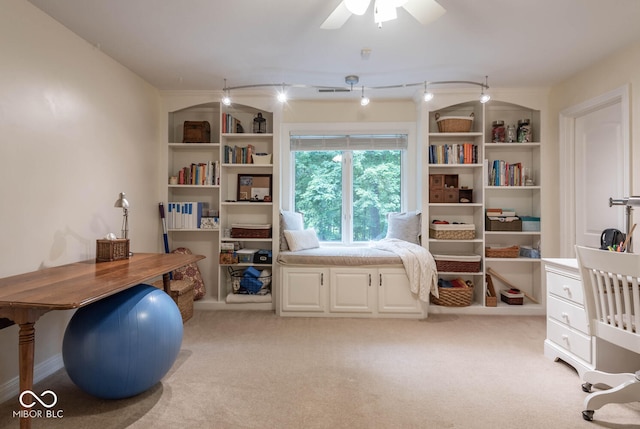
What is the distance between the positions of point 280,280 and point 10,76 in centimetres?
262

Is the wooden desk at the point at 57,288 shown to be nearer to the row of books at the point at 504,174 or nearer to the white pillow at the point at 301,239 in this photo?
the white pillow at the point at 301,239

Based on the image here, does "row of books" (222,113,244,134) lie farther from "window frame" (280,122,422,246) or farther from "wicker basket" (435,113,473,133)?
"wicker basket" (435,113,473,133)

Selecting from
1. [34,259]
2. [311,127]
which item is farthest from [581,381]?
Result: [34,259]

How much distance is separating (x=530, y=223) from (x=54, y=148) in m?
4.48

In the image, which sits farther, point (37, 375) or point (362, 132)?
point (362, 132)

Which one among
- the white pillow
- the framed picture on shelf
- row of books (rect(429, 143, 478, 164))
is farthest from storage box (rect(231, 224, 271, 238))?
row of books (rect(429, 143, 478, 164))

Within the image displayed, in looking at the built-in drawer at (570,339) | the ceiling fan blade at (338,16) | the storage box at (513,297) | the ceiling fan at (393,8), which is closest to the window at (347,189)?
Answer: the storage box at (513,297)

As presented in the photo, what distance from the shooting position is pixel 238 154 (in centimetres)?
395

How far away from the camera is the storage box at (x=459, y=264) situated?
371cm

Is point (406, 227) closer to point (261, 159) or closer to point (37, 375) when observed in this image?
point (261, 159)

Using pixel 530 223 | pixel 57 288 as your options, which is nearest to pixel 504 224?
pixel 530 223

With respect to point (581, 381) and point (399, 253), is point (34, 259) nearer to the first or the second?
point (399, 253)

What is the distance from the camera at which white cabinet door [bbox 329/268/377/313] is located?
11.6 ft

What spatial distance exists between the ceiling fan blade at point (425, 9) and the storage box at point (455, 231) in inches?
93.7
